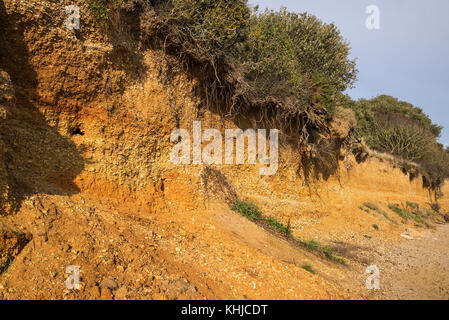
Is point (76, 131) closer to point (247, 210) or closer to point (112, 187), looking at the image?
point (112, 187)

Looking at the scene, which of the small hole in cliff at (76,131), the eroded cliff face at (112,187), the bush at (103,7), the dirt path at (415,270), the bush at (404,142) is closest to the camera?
the eroded cliff face at (112,187)

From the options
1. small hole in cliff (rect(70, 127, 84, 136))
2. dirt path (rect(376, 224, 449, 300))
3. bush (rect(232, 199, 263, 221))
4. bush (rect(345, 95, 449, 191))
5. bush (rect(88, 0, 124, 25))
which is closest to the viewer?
bush (rect(88, 0, 124, 25))

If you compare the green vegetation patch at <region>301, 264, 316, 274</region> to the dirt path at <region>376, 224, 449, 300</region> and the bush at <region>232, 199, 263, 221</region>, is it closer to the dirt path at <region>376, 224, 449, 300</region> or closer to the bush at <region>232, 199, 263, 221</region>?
the dirt path at <region>376, 224, 449, 300</region>

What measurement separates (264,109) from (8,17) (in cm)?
647

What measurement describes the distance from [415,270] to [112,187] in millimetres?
7069

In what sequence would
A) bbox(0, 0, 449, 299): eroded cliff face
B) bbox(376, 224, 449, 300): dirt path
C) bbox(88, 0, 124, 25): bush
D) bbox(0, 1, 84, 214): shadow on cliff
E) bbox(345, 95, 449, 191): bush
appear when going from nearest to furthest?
bbox(0, 0, 449, 299): eroded cliff face
bbox(0, 1, 84, 214): shadow on cliff
bbox(88, 0, 124, 25): bush
bbox(376, 224, 449, 300): dirt path
bbox(345, 95, 449, 191): bush

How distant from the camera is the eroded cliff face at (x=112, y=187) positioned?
309cm

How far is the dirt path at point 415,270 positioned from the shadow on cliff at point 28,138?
5.60m

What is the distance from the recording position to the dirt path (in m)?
4.80

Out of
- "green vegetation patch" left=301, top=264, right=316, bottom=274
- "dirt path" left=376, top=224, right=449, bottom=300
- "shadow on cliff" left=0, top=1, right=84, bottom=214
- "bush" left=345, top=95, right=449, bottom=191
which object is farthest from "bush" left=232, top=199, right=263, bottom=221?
"bush" left=345, top=95, right=449, bottom=191

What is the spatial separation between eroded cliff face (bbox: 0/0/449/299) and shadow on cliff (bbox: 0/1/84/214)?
2 centimetres

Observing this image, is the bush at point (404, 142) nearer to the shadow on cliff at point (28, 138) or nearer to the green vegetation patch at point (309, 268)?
the green vegetation patch at point (309, 268)

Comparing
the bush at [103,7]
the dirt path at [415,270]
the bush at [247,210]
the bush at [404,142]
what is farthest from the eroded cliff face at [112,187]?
the bush at [404,142]

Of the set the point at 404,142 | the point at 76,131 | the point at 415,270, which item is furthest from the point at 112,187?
the point at 404,142
